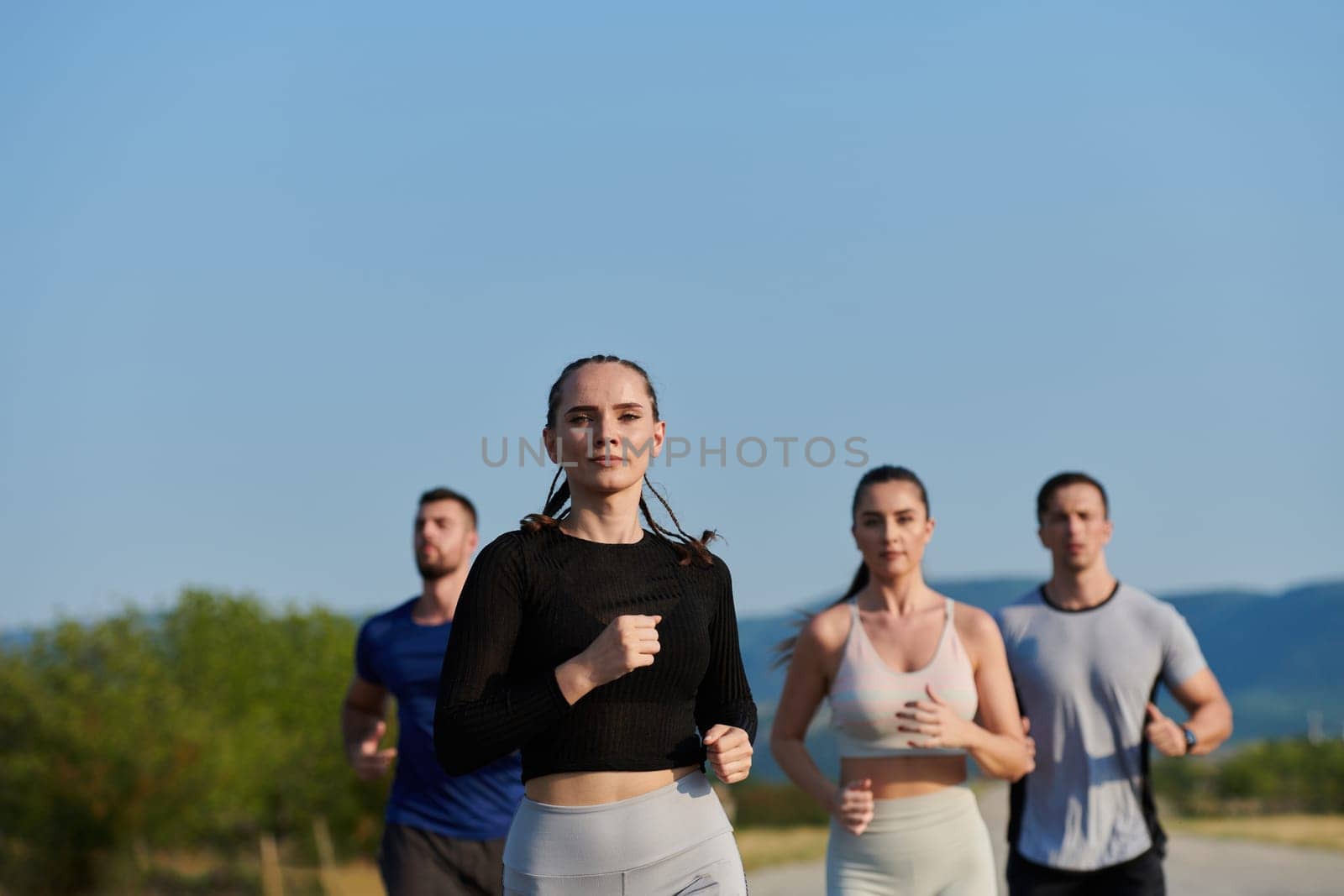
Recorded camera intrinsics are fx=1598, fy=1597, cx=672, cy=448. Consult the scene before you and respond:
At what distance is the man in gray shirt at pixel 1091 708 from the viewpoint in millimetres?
7102

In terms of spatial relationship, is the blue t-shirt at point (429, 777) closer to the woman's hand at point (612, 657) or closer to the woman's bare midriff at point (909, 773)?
the woman's bare midriff at point (909, 773)

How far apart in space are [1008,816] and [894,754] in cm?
155

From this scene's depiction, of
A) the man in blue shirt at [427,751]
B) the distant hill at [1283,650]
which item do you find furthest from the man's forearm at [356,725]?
the distant hill at [1283,650]

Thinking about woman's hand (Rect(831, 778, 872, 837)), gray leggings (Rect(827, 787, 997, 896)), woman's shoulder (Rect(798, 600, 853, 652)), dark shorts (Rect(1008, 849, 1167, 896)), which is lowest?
dark shorts (Rect(1008, 849, 1167, 896))

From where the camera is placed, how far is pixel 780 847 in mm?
28609

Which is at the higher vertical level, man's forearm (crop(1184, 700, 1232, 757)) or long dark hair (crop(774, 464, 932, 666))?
long dark hair (crop(774, 464, 932, 666))

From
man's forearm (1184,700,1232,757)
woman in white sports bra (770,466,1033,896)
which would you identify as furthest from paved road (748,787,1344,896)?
woman in white sports bra (770,466,1033,896)

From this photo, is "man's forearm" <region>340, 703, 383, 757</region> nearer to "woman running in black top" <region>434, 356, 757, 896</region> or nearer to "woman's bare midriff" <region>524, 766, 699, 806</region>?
"woman running in black top" <region>434, 356, 757, 896</region>

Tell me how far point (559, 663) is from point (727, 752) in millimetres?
460

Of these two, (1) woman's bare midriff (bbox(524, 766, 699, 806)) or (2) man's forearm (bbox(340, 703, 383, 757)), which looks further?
(2) man's forearm (bbox(340, 703, 383, 757))

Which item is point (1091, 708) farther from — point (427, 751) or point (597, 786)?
point (597, 786)

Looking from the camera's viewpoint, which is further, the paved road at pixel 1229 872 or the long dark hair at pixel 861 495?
the paved road at pixel 1229 872

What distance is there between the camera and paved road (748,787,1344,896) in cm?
1853

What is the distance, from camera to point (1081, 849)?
23.2ft
